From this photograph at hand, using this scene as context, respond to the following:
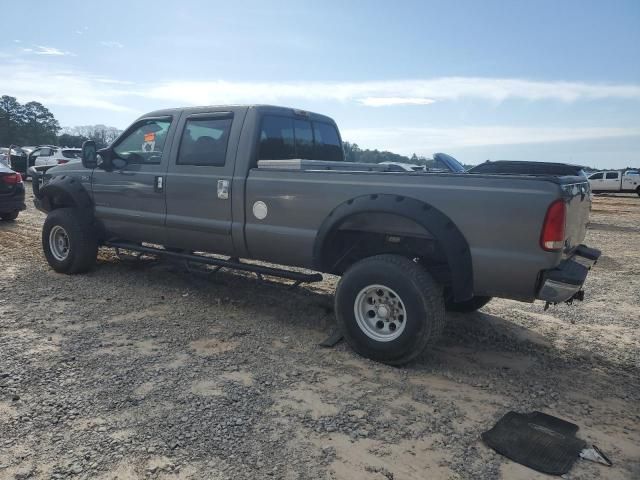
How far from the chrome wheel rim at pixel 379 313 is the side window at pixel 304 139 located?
2.05 meters

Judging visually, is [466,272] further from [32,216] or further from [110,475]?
[32,216]

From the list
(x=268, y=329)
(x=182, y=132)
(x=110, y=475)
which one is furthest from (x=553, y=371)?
(x=182, y=132)

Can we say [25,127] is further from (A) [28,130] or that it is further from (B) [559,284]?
(B) [559,284]

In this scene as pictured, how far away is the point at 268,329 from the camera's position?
4859 mm

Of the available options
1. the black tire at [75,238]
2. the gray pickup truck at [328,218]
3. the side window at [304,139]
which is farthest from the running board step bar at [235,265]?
the side window at [304,139]

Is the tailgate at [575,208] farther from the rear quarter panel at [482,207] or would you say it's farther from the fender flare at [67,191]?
the fender flare at [67,191]

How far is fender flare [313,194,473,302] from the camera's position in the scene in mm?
3764

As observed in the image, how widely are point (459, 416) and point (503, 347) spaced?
60.7 inches

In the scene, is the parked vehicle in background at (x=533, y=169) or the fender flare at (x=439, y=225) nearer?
the fender flare at (x=439, y=225)

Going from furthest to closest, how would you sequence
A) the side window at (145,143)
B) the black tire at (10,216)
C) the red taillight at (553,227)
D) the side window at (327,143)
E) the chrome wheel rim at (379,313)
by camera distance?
the black tire at (10,216) < the side window at (327,143) < the side window at (145,143) < the chrome wheel rim at (379,313) < the red taillight at (553,227)

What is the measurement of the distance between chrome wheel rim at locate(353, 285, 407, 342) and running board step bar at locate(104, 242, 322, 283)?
0.64 metres

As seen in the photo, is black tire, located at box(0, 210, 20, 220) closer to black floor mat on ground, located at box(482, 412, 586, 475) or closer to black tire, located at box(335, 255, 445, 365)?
black tire, located at box(335, 255, 445, 365)

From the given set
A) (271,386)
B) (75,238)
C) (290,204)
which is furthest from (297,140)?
(75,238)

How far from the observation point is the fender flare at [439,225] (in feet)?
12.3
